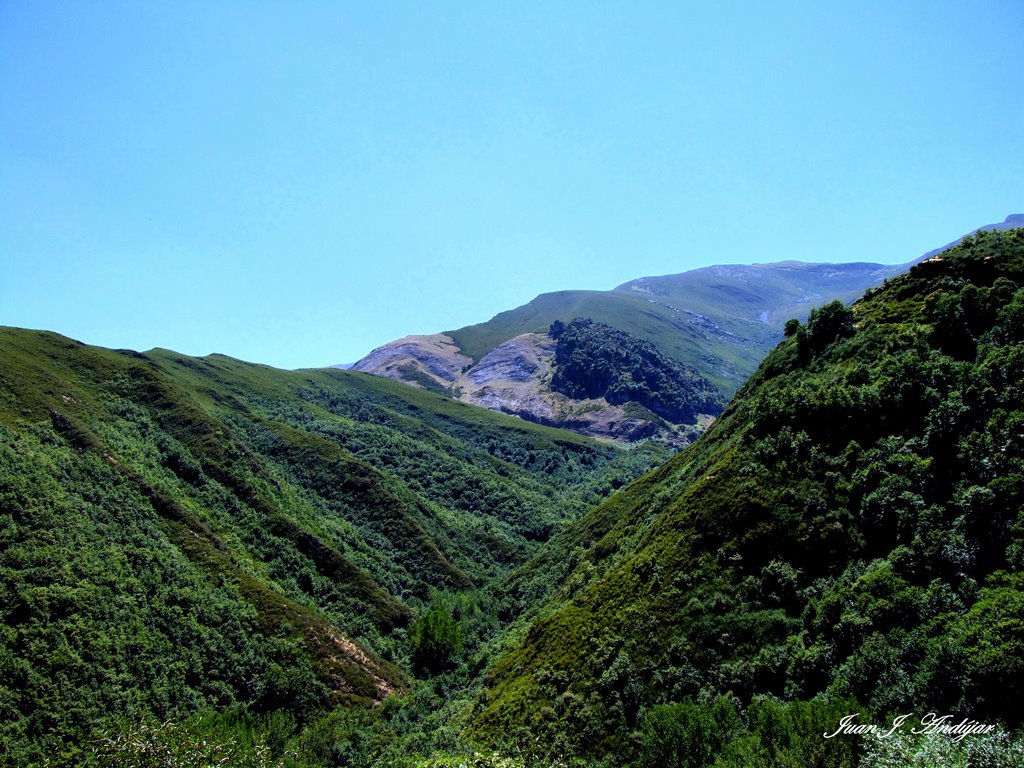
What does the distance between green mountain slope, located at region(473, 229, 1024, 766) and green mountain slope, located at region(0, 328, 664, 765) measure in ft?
113

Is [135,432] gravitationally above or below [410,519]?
above

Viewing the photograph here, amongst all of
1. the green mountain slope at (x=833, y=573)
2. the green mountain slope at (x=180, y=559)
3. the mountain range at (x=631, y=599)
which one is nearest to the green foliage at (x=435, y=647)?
the mountain range at (x=631, y=599)

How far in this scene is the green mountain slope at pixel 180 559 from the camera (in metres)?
59.3

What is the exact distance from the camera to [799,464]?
4934cm

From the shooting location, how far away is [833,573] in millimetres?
41312

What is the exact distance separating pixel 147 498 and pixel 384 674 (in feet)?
149

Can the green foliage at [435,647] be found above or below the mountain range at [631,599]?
below

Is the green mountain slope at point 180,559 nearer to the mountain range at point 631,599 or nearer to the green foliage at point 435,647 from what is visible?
the mountain range at point 631,599

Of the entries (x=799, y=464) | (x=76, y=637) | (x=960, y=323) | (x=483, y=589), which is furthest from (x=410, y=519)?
(x=960, y=323)

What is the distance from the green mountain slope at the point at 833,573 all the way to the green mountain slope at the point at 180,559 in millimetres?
34528

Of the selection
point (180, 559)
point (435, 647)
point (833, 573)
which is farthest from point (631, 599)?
point (180, 559)

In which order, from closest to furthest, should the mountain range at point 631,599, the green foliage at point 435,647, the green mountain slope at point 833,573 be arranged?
the green mountain slope at point 833,573 → the mountain range at point 631,599 → the green foliage at point 435,647

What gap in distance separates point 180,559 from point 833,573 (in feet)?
267

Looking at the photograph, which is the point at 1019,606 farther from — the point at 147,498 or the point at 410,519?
the point at 410,519
